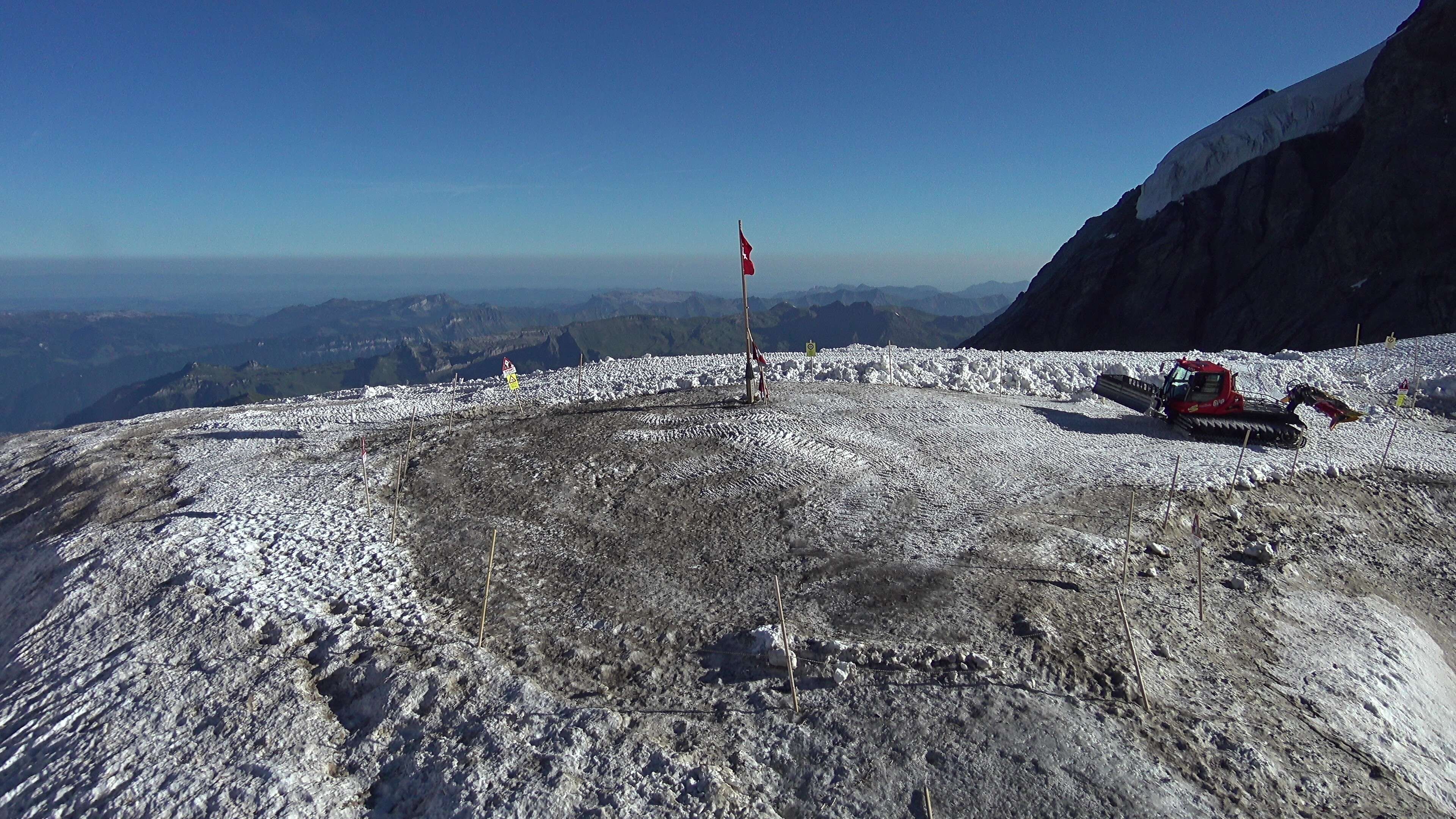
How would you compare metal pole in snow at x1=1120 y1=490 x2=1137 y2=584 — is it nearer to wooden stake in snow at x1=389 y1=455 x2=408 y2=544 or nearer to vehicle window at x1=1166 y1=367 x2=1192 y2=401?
vehicle window at x1=1166 y1=367 x2=1192 y2=401

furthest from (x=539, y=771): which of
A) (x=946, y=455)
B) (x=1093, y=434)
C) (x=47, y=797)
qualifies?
(x=1093, y=434)

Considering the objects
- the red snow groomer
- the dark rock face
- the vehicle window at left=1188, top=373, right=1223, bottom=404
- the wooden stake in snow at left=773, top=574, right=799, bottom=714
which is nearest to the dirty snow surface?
the wooden stake in snow at left=773, top=574, right=799, bottom=714

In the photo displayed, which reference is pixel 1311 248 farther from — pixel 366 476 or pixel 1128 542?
pixel 366 476

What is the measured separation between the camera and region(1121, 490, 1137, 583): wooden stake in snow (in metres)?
11.1

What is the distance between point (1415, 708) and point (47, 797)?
16.6 metres

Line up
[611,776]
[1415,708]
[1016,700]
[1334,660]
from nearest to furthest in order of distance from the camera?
1. [611,776]
2. [1016,700]
3. [1415,708]
4. [1334,660]

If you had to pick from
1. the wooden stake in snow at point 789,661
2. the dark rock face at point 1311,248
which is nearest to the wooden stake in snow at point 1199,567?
the wooden stake in snow at point 789,661

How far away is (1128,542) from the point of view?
1171cm

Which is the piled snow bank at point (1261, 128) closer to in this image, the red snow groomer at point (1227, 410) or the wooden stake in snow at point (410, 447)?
the red snow groomer at point (1227, 410)

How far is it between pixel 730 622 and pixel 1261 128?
73928mm

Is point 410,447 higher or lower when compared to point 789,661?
higher

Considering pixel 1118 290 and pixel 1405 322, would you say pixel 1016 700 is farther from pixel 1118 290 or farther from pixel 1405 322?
pixel 1118 290

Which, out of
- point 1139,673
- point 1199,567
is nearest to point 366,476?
point 1139,673

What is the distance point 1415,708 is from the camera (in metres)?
8.77
